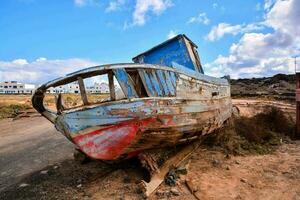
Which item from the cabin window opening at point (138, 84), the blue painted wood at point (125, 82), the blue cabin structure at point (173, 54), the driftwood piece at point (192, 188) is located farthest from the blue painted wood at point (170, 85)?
the blue cabin structure at point (173, 54)

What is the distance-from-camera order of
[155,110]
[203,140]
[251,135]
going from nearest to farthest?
1. [155,110]
2. [203,140]
3. [251,135]

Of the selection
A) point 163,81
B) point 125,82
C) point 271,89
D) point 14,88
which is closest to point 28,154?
point 125,82

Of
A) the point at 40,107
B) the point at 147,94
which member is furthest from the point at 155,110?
the point at 40,107

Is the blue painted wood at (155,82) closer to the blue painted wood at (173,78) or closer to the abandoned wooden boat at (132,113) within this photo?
the abandoned wooden boat at (132,113)

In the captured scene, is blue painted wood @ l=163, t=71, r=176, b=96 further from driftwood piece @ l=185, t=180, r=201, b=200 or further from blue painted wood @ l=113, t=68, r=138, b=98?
driftwood piece @ l=185, t=180, r=201, b=200

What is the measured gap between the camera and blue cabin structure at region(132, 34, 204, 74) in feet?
25.4

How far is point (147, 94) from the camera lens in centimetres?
543

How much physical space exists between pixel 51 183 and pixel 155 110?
8.20ft

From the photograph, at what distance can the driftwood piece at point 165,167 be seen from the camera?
4906 millimetres

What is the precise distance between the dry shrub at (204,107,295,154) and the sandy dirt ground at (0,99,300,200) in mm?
362

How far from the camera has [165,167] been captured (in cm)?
565

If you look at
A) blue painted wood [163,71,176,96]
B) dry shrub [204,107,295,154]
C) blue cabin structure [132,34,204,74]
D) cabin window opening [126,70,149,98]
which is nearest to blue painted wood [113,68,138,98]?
cabin window opening [126,70,149,98]

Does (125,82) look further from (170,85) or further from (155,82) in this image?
(170,85)

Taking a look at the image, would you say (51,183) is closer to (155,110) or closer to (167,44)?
(155,110)
